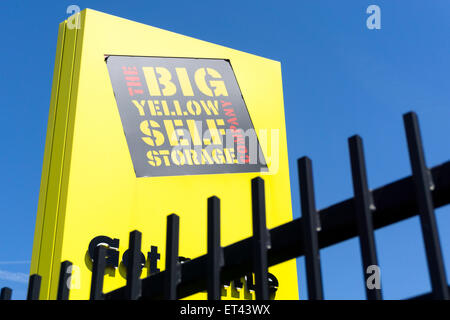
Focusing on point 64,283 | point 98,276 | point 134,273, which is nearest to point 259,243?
point 134,273

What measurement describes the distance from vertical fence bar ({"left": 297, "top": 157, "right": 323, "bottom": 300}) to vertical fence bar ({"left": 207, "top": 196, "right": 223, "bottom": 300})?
0.32 metres

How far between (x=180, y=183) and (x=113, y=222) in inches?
43.8

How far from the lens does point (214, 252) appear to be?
183 centimetres

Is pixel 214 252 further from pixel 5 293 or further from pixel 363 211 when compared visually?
pixel 5 293

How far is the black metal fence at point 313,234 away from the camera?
1.48 meters

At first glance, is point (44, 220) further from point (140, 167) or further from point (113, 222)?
point (140, 167)

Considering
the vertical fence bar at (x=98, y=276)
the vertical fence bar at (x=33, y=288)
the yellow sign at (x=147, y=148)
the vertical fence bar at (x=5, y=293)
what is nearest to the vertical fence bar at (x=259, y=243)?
the vertical fence bar at (x=98, y=276)

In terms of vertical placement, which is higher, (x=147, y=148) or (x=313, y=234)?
(x=147, y=148)

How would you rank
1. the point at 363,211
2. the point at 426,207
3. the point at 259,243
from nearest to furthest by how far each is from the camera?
the point at 426,207 < the point at 363,211 < the point at 259,243

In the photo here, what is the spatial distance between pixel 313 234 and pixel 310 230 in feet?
0.05

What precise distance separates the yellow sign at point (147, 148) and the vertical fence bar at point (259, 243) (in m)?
4.11

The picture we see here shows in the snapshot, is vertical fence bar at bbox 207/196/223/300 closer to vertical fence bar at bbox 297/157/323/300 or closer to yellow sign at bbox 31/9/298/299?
vertical fence bar at bbox 297/157/323/300

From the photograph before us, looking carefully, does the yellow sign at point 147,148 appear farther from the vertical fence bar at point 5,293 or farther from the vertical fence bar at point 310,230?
the vertical fence bar at point 310,230
